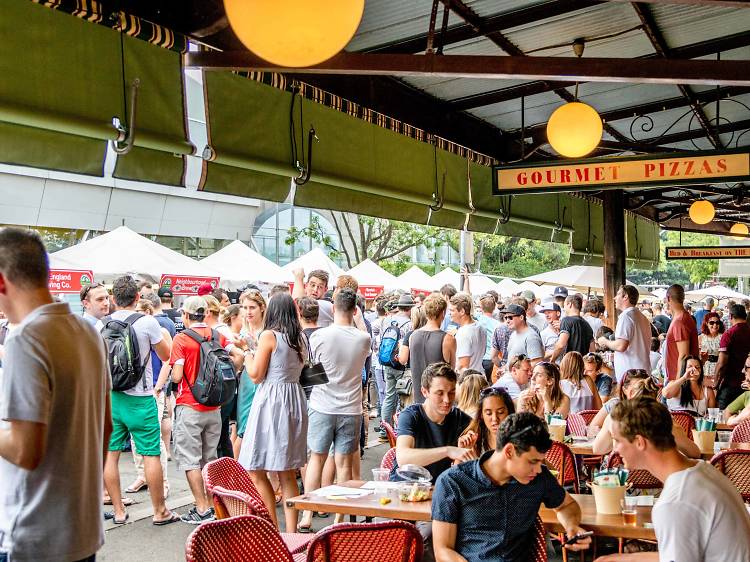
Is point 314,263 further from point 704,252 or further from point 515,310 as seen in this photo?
point 704,252

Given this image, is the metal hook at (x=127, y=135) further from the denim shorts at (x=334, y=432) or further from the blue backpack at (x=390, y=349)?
the blue backpack at (x=390, y=349)

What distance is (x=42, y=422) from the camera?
3.03m

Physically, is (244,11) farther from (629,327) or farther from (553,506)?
(629,327)

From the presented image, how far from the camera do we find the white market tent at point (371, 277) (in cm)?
2025

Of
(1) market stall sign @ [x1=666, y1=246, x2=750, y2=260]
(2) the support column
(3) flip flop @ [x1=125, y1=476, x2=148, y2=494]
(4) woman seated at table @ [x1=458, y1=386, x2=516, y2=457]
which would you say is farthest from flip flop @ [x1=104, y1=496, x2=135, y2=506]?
(1) market stall sign @ [x1=666, y1=246, x2=750, y2=260]

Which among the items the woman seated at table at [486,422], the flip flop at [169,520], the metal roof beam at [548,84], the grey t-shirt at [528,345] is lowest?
the flip flop at [169,520]

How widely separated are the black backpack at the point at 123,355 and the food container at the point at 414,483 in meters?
3.00

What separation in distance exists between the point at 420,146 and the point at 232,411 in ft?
12.0

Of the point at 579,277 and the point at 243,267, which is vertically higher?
the point at 243,267

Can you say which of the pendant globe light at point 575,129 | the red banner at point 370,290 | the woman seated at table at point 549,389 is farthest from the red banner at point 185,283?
the pendant globe light at point 575,129

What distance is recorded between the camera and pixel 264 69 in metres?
5.21

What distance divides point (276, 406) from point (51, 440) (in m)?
Result: 3.90

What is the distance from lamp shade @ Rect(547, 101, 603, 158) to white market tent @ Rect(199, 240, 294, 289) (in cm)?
1065

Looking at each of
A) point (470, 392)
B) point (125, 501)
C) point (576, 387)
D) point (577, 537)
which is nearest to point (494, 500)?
point (577, 537)
